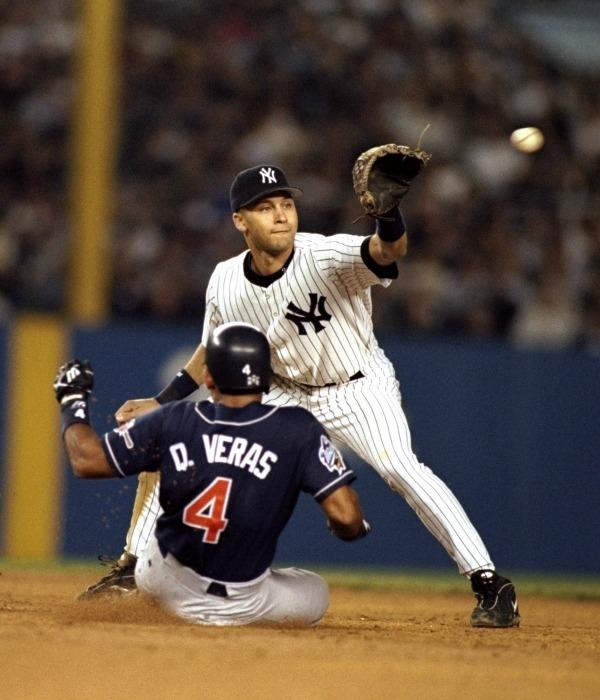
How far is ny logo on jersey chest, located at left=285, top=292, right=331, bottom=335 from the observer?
19.6 ft

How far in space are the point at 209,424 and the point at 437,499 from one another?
1191 millimetres

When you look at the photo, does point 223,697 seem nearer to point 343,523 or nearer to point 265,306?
point 343,523

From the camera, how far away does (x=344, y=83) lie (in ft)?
38.2

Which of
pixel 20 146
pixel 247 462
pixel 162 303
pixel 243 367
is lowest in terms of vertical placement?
pixel 247 462

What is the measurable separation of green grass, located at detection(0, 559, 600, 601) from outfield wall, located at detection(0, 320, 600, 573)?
0.09 metres

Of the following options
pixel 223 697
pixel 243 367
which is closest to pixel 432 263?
pixel 243 367

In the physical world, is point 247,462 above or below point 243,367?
below

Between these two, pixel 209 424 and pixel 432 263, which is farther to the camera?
pixel 432 263

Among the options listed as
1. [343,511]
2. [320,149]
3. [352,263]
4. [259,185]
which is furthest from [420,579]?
[343,511]

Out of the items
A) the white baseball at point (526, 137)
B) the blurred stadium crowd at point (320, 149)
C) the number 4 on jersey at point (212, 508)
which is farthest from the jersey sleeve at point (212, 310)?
the blurred stadium crowd at point (320, 149)

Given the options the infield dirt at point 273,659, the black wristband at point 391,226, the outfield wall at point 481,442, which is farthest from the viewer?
the outfield wall at point 481,442

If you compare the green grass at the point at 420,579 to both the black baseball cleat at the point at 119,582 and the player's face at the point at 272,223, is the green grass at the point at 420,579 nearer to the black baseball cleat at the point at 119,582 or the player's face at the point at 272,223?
the black baseball cleat at the point at 119,582

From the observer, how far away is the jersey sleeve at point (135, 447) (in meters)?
4.93

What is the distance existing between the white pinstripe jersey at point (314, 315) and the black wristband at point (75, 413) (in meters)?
0.97
